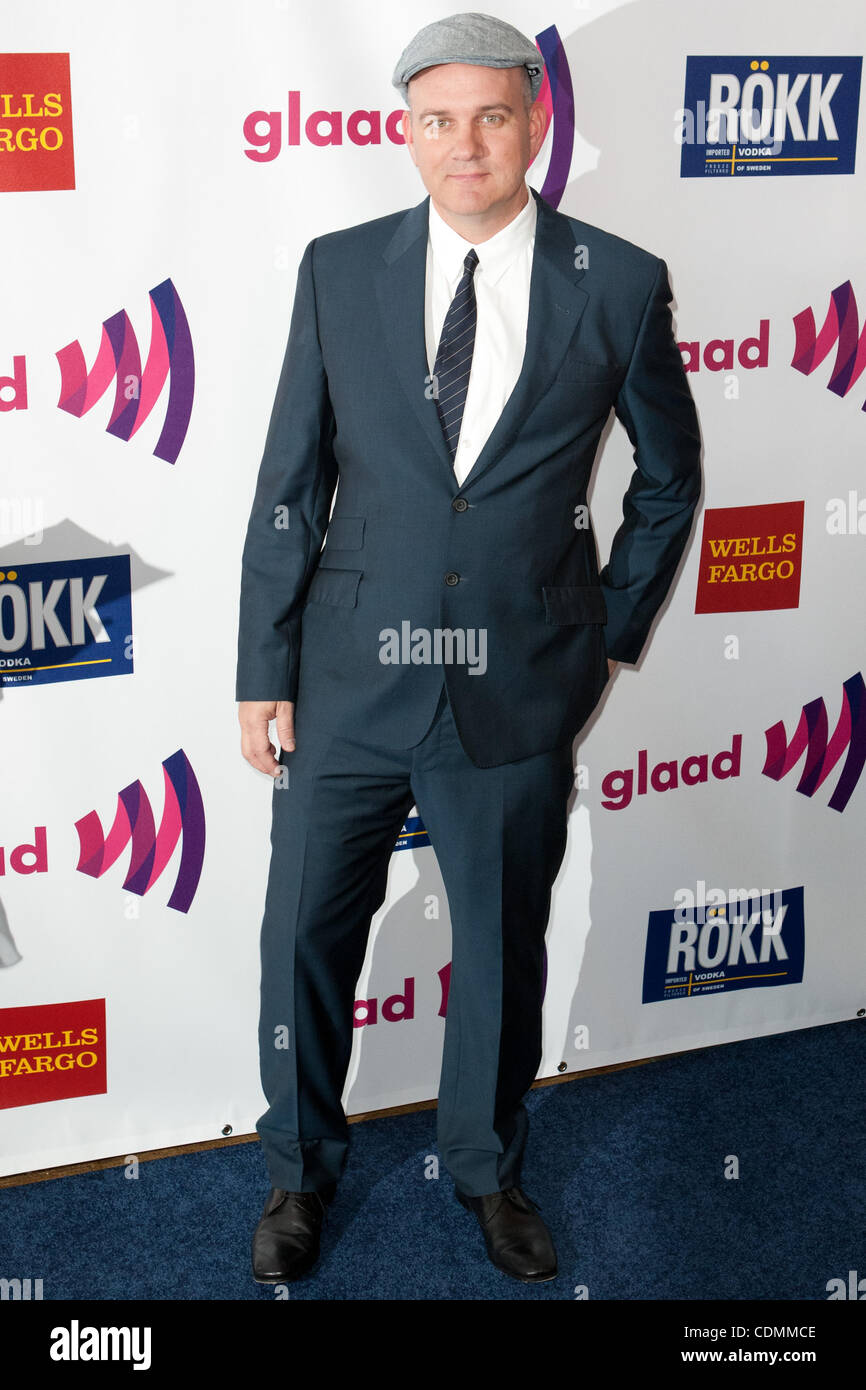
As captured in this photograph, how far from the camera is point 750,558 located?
2.73 m

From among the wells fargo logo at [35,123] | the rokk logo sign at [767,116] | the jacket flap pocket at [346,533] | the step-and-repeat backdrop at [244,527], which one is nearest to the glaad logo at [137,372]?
the step-and-repeat backdrop at [244,527]

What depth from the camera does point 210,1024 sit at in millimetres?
2660

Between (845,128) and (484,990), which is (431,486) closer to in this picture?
(484,990)

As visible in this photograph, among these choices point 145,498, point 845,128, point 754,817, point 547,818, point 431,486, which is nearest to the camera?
point 431,486

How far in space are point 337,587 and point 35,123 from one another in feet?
2.84

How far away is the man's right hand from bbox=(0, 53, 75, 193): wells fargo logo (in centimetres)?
88

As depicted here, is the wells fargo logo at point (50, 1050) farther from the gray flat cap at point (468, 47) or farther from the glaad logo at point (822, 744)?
the gray flat cap at point (468, 47)

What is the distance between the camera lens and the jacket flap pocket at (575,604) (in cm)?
210

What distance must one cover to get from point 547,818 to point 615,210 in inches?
43.1

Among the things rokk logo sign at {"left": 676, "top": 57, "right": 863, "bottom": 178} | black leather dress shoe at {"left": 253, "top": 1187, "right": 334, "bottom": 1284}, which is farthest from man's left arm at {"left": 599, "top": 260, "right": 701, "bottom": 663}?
black leather dress shoe at {"left": 253, "top": 1187, "right": 334, "bottom": 1284}

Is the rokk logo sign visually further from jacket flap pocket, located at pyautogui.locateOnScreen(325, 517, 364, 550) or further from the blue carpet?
the blue carpet

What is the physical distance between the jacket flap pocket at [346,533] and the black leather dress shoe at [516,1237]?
1.13 meters

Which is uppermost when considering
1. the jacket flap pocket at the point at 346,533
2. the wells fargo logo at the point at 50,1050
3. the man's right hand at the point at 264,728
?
the jacket flap pocket at the point at 346,533

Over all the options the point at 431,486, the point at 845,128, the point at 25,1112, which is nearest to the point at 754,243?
the point at 845,128
